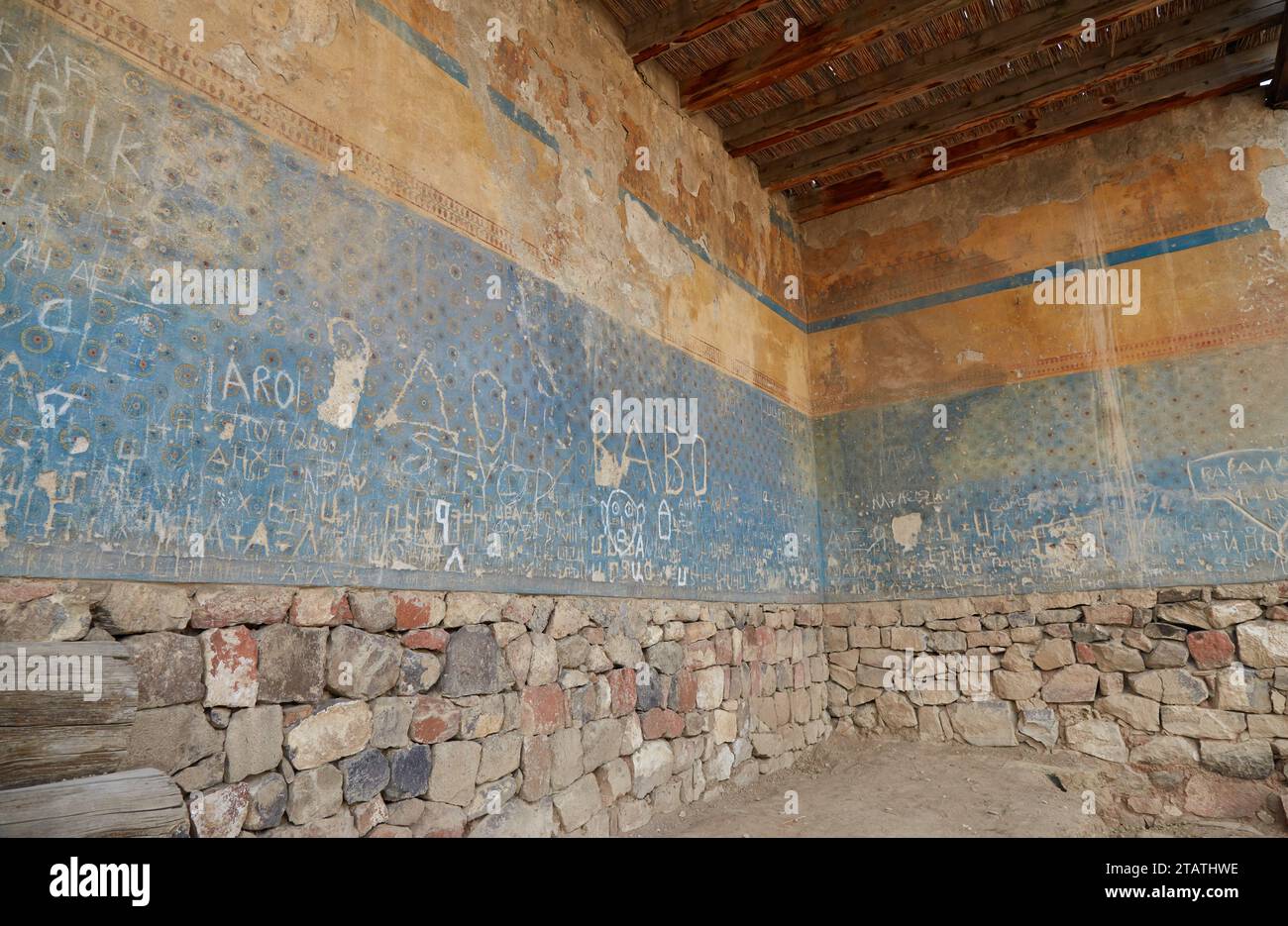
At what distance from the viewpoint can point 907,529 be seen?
22.0 ft

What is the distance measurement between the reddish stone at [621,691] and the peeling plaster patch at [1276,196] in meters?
5.47

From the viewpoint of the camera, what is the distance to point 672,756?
470cm

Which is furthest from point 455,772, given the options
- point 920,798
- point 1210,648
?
point 1210,648

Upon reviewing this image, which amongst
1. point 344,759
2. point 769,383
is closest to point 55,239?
point 344,759

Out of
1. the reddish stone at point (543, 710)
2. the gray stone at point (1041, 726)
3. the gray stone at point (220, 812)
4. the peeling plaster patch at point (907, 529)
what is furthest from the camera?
the peeling plaster patch at point (907, 529)

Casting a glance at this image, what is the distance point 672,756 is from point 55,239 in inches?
150

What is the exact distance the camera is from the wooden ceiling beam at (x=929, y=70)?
516 centimetres

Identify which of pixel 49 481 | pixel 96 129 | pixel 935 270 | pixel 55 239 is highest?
pixel 935 270

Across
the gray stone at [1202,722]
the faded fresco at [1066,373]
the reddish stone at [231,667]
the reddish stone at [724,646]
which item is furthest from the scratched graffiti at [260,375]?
the gray stone at [1202,722]

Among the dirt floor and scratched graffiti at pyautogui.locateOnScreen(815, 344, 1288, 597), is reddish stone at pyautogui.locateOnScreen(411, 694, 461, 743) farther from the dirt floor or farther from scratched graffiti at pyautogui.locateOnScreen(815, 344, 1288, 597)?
scratched graffiti at pyautogui.locateOnScreen(815, 344, 1288, 597)

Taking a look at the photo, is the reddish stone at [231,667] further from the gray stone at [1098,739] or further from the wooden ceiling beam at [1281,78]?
the wooden ceiling beam at [1281,78]

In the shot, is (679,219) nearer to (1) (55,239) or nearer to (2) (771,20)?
(2) (771,20)


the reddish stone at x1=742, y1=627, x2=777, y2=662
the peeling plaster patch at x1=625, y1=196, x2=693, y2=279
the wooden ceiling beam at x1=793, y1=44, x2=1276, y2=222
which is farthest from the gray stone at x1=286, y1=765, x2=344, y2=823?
the wooden ceiling beam at x1=793, y1=44, x2=1276, y2=222

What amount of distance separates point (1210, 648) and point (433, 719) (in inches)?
202
